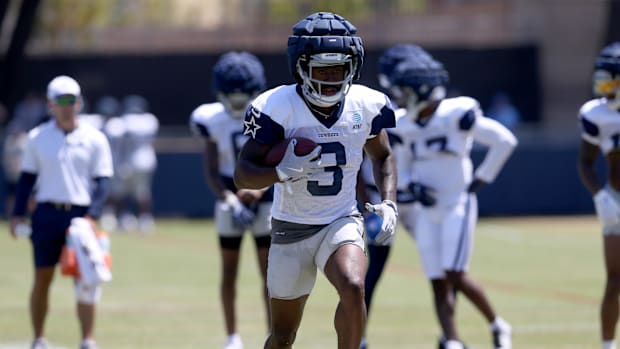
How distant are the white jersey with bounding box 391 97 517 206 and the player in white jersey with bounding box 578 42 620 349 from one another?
94cm

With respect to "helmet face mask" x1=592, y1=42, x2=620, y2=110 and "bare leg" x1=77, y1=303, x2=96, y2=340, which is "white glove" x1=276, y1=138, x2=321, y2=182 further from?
"bare leg" x1=77, y1=303, x2=96, y2=340

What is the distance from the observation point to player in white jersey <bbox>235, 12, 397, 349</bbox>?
745 centimetres

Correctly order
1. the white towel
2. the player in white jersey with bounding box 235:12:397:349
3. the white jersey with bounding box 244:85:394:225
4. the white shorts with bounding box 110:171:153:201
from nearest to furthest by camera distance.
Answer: the player in white jersey with bounding box 235:12:397:349 → the white jersey with bounding box 244:85:394:225 → the white towel → the white shorts with bounding box 110:171:153:201

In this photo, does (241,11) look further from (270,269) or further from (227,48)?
(270,269)

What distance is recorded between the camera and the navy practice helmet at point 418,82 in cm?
1005

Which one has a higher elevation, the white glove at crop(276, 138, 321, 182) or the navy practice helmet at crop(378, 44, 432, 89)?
the white glove at crop(276, 138, 321, 182)

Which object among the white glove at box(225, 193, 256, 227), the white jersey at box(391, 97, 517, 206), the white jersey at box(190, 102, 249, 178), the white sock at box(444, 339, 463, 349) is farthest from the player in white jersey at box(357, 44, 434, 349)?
the white jersey at box(190, 102, 249, 178)

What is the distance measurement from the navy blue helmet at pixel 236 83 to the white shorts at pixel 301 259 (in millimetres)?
2906

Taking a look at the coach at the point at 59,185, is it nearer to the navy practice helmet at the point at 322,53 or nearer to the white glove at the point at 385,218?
the navy practice helmet at the point at 322,53

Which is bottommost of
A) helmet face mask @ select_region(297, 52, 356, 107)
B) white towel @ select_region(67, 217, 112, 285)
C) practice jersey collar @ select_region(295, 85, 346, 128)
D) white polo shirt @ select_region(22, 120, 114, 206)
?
white towel @ select_region(67, 217, 112, 285)

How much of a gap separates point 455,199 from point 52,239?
3095 millimetres

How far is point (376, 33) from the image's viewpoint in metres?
30.7

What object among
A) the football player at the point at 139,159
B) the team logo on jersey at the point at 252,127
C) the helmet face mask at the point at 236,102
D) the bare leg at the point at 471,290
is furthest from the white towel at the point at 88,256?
the football player at the point at 139,159

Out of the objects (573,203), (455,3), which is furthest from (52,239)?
(455,3)
